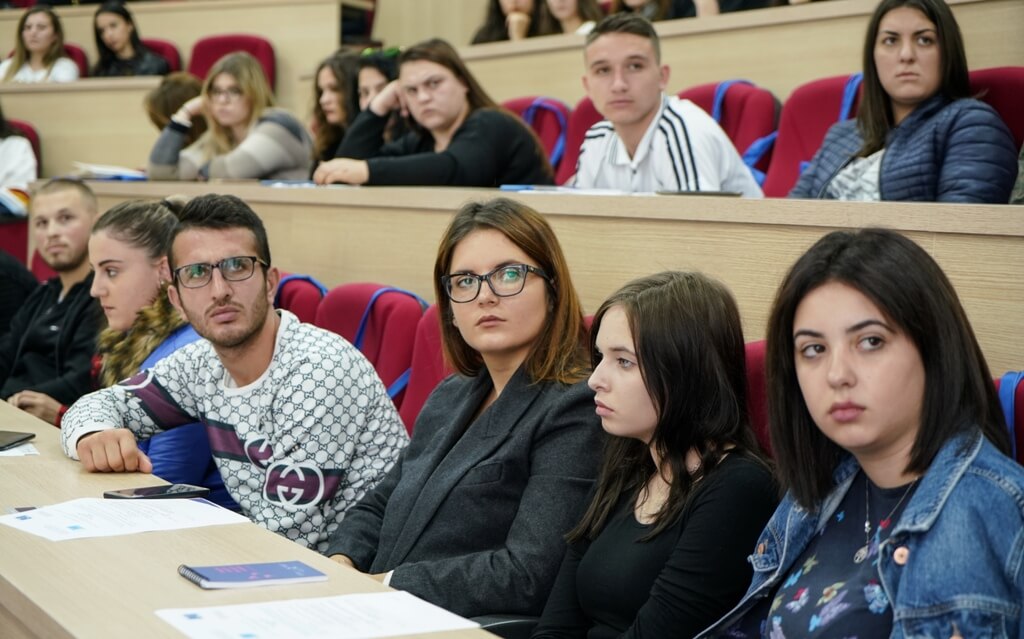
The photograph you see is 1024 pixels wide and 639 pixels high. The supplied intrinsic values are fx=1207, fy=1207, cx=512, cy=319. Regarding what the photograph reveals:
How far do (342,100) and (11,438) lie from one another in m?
2.78

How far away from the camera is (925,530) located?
1.19m

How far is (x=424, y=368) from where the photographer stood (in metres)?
2.44

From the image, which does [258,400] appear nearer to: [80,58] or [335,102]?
[335,102]

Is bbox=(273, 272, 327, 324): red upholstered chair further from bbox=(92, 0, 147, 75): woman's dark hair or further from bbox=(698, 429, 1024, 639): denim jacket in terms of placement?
bbox=(92, 0, 147, 75): woman's dark hair

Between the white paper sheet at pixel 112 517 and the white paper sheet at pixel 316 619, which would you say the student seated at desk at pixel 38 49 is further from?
the white paper sheet at pixel 316 619

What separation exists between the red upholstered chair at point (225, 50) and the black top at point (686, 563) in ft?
16.5

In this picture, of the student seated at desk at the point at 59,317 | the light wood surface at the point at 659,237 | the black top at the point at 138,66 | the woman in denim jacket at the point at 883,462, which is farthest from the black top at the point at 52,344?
the black top at the point at 138,66

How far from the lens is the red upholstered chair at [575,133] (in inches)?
154

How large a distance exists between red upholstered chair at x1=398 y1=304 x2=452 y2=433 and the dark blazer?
0.35 m

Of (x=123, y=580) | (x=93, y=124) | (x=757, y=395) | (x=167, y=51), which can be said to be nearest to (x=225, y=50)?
(x=167, y=51)

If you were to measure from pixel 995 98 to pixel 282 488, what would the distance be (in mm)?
1784

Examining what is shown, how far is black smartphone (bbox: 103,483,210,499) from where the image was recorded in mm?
1848

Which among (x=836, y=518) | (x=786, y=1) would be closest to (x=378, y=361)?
(x=836, y=518)

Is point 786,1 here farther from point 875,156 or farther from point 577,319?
point 577,319
